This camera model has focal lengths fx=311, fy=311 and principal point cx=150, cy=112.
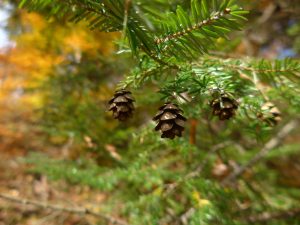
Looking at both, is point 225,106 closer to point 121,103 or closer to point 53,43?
point 121,103

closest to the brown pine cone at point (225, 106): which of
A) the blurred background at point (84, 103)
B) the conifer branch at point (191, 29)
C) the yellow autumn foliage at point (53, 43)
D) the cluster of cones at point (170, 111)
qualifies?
the cluster of cones at point (170, 111)

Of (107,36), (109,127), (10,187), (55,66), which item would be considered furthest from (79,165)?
(10,187)

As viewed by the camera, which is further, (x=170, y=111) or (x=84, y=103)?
(x=84, y=103)

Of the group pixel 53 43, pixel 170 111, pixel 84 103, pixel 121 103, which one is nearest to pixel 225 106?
pixel 170 111

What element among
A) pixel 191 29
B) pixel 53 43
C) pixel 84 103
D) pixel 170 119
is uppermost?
pixel 53 43

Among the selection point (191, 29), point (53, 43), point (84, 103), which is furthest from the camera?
point (53, 43)

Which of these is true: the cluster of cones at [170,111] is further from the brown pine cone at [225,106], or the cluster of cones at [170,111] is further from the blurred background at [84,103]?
the blurred background at [84,103]

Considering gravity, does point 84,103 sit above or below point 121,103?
above

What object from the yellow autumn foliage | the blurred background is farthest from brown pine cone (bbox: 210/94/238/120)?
the yellow autumn foliage

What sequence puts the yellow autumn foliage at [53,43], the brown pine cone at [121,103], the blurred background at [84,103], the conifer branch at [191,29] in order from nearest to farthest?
the conifer branch at [191,29] → the brown pine cone at [121,103] → the blurred background at [84,103] → the yellow autumn foliage at [53,43]

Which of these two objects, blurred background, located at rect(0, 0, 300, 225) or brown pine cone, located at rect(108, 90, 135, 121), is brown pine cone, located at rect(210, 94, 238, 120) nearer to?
brown pine cone, located at rect(108, 90, 135, 121)

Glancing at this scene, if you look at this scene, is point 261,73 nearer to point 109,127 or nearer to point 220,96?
point 220,96

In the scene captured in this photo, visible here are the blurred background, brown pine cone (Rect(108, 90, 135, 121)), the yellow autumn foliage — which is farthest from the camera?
the yellow autumn foliage
